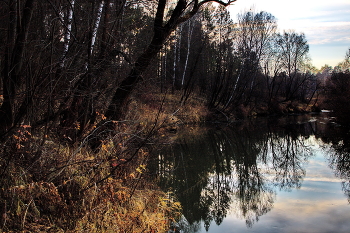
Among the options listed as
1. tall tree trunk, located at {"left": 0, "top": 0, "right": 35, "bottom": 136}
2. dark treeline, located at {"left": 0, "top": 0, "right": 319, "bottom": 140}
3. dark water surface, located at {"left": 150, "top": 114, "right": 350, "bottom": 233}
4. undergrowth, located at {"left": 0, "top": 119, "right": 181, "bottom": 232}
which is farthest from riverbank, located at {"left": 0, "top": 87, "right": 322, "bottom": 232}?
dark water surface, located at {"left": 150, "top": 114, "right": 350, "bottom": 233}

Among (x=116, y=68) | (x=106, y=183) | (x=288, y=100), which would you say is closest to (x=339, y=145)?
(x=116, y=68)

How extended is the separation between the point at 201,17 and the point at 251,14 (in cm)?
672

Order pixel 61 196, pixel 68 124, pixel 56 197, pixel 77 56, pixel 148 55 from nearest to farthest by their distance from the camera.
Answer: pixel 56 197, pixel 61 196, pixel 77 56, pixel 68 124, pixel 148 55

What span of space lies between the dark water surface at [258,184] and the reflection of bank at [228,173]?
18 millimetres

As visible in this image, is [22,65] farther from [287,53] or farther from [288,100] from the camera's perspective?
[287,53]

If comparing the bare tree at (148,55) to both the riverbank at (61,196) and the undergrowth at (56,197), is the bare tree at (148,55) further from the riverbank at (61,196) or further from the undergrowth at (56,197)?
the undergrowth at (56,197)

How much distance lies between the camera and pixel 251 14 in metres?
Result: 32.6

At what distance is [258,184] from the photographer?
864 centimetres

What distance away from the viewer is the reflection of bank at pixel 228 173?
22.2 ft

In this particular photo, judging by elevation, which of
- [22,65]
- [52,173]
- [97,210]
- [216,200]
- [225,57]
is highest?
[225,57]

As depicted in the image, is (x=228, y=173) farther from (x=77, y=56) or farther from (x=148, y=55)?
(x=77, y=56)

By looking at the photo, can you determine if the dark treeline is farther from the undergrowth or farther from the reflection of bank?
the reflection of bank

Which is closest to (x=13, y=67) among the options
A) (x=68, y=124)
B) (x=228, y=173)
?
(x=68, y=124)

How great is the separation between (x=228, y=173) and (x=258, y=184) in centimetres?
122
